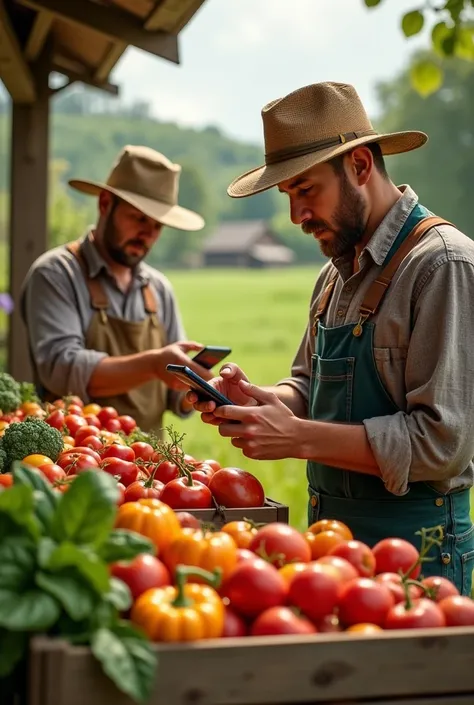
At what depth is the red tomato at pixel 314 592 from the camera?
5.79ft

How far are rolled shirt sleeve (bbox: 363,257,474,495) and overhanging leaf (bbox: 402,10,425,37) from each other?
1617 mm

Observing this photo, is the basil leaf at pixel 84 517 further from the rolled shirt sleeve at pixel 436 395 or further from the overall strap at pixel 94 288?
the overall strap at pixel 94 288

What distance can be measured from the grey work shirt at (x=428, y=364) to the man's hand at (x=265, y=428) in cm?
21

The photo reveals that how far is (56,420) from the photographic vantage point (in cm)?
372

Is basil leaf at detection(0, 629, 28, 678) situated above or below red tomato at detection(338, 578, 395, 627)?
below

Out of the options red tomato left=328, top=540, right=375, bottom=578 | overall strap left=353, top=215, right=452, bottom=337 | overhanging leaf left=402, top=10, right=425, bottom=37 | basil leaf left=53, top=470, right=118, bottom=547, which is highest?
overhanging leaf left=402, top=10, right=425, bottom=37

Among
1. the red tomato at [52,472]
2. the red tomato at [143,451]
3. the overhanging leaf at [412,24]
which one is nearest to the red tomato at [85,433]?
the red tomato at [143,451]

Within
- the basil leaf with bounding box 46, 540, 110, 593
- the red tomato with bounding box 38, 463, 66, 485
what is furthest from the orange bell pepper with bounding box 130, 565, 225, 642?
the red tomato with bounding box 38, 463, 66, 485

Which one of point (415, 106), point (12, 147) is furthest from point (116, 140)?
point (12, 147)

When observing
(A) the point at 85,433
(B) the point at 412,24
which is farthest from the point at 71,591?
(B) the point at 412,24

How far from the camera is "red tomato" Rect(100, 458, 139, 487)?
2.80 m

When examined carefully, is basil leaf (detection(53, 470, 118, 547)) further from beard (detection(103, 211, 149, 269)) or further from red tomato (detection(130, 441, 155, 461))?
beard (detection(103, 211, 149, 269))

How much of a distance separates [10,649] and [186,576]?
0.36 meters

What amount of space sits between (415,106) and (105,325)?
50.1m
